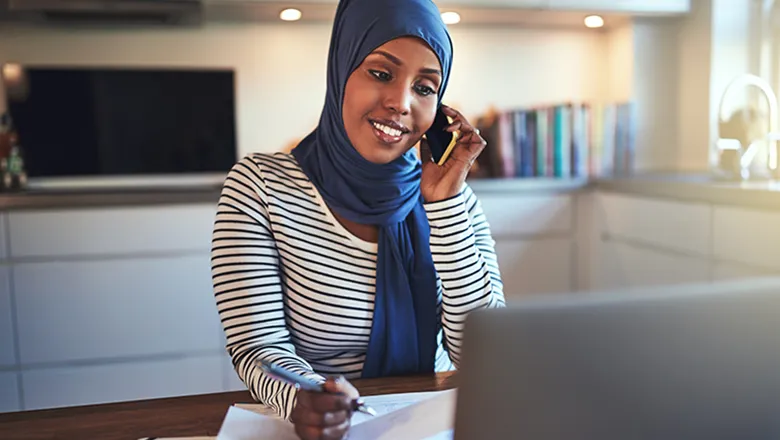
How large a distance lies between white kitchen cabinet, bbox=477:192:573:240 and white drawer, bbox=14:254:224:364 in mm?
1073

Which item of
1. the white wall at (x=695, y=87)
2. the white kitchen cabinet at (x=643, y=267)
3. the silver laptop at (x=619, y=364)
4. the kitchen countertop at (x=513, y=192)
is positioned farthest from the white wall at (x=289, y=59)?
the silver laptop at (x=619, y=364)

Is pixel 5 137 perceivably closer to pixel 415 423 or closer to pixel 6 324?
pixel 6 324

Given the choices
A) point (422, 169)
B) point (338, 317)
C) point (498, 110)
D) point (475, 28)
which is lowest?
point (338, 317)

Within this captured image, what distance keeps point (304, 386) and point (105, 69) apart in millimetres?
2280

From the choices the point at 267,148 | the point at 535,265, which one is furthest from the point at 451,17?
the point at 535,265

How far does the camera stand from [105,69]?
102 inches

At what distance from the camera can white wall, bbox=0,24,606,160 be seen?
2594 mm

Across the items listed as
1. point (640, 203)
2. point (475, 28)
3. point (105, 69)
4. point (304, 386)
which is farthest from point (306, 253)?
point (475, 28)

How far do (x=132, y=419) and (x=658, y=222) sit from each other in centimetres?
202

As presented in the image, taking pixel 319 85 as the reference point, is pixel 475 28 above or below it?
above

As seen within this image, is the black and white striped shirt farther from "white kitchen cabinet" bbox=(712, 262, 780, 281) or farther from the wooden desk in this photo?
"white kitchen cabinet" bbox=(712, 262, 780, 281)

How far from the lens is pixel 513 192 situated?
261 centimetres

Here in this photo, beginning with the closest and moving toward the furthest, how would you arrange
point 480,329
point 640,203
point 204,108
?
point 480,329, point 640,203, point 204,108

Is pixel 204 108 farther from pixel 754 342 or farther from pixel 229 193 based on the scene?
pixel 754 342
